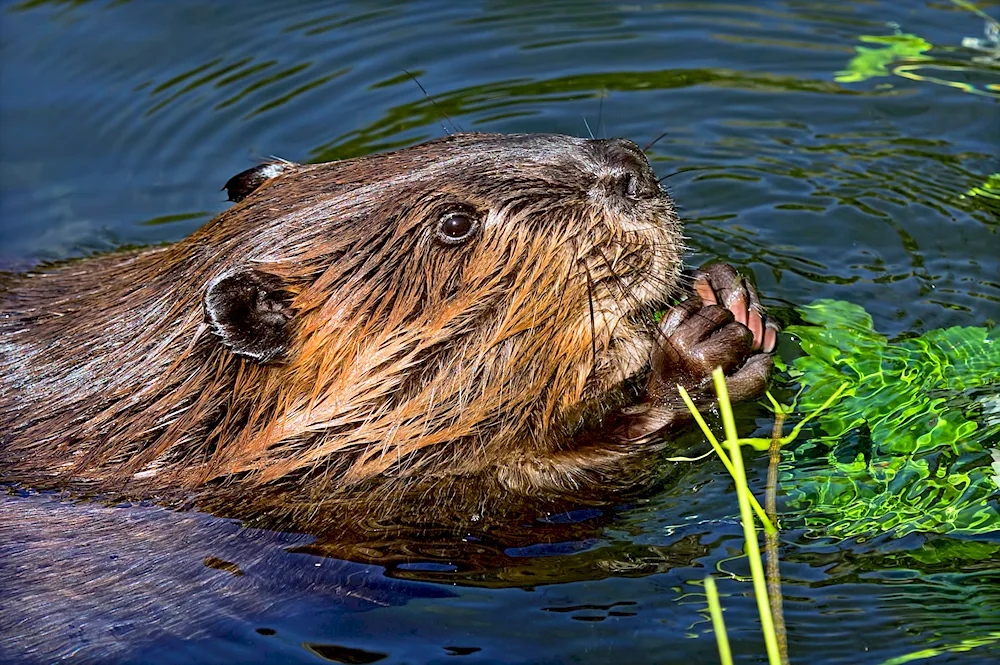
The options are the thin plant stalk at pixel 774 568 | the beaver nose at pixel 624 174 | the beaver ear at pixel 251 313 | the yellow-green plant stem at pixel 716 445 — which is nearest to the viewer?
the yellow-green plant stem at pixel 716 445

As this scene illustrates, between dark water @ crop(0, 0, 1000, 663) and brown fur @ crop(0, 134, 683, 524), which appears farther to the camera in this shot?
brown fur @ crop(0, 134, 683, 524)

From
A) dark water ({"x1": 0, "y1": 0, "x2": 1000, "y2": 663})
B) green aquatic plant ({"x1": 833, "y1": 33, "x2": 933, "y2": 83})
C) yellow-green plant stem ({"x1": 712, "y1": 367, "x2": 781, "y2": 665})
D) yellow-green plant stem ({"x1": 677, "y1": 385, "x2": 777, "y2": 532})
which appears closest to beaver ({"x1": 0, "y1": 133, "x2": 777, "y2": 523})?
dark water ({"x1": 0, "y1": 0, "x2": 1000, "y2": 663})

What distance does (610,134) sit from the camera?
5.48 metres

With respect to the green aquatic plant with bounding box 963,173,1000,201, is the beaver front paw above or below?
below

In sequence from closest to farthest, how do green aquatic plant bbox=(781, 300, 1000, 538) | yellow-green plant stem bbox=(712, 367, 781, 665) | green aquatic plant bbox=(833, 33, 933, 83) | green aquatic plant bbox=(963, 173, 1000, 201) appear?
yellow-green plant stem bbox=(712, 367, 781, 665) < green aquatic plant bbox=(781, 300, 1000, 538) < green aquatic plant bbox=(963, 173, 1000, 201) < green aquatic plant bbox=(833, 33, 933, 83)

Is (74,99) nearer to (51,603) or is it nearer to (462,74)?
(462,74)

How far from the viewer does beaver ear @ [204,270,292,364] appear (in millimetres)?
3105

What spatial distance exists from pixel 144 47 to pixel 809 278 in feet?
11.3

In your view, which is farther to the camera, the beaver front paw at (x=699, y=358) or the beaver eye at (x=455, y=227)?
the beaver front paw at (x=699, y=358)

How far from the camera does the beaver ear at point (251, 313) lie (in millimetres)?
3105

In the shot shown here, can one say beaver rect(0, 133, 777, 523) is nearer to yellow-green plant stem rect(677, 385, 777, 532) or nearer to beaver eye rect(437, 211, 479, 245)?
beaver eye rect(437, 211, 479, 245)

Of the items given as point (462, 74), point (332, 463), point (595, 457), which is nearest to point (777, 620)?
point (595, 457)

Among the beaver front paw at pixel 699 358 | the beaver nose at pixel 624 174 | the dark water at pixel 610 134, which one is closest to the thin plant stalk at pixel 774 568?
the dark water at pixel 610 134

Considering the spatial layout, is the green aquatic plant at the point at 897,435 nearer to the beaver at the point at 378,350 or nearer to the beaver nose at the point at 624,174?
the beaver at the point at 378,350
